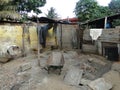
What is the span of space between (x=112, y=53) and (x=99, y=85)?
143 inches

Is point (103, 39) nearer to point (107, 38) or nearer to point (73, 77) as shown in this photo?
point (107, 38)

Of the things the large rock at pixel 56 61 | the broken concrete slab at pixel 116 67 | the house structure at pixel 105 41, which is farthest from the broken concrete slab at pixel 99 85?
the house structure at pixel 105 41

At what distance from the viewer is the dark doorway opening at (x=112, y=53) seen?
937 centimetres

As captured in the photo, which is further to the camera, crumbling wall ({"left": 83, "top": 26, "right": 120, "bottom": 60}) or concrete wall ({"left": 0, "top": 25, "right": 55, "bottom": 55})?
concrete wall ({"left": 0, "top": 25, "right": 55, "bottom": 55})

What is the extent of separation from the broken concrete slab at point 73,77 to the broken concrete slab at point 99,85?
50 centimetres

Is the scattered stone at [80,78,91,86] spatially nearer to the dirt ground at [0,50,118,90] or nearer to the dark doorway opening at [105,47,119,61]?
the dirt ground at [0,50,118,90]

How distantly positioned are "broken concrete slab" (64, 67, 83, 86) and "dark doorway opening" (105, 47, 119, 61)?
3146mm

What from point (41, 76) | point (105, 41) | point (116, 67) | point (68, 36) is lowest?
point (41, 76)

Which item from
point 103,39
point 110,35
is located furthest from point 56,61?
point 103,39

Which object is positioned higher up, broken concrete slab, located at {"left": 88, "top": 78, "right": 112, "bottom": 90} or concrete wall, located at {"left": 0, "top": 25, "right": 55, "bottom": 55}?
concrete wall, located at {"left": 0, "top": 25, "right": 55, "bottom": 55}

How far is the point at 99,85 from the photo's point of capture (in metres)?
6.31

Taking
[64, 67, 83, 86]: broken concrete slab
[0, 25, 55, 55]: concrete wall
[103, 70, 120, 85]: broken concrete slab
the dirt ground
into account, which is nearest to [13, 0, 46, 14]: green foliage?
[0, 25, 55, 55]: concrete wall

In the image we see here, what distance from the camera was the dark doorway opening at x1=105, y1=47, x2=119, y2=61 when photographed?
9.37 meters

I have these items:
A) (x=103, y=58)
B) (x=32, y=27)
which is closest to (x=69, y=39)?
(x=32, y=27)
